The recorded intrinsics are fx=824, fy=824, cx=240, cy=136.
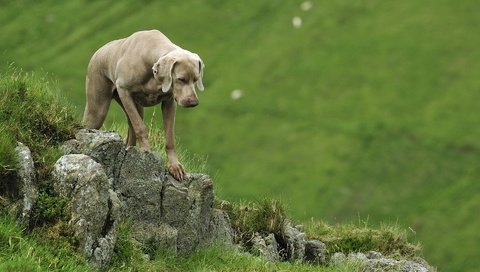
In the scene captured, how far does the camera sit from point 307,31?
134000 mm

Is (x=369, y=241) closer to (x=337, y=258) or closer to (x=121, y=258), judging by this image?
(x=337, y=258)

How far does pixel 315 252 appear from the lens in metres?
20.5

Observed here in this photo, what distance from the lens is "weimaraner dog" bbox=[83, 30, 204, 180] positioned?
1570cm

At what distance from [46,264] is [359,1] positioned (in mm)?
128188

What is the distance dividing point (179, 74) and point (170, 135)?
1759mm

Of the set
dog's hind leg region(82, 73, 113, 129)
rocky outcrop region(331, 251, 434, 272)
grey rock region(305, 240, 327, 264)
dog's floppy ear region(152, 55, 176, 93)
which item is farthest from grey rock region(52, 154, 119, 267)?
grey rock region(305, 240, 327, 264)

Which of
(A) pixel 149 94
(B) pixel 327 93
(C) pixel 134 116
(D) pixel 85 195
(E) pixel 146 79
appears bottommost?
(D) pixel 85 195

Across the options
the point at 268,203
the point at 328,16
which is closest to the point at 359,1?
the point at 328,16

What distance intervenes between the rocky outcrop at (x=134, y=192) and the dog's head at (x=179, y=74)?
1674 mm

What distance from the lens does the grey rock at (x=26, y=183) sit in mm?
14031

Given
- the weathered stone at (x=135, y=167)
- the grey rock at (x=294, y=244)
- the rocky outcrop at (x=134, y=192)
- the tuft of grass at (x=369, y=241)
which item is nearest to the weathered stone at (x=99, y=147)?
the rocky outcrop at (x=134, y=192)

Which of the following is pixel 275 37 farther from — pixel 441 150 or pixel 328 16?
pixel 441 150

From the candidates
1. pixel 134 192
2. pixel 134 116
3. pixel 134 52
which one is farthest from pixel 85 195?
pixel 134 52

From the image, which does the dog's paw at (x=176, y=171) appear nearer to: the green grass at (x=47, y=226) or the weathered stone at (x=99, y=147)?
the weathered stone at (x=99, y=147)
